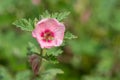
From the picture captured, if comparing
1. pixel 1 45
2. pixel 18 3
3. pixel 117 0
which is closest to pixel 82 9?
pixel 117 0

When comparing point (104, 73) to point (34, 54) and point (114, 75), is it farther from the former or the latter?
point (34, 54)

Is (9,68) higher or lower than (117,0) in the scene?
lower

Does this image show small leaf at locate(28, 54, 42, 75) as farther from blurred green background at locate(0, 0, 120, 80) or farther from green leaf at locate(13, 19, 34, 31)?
blurred green background at locate(0, 0, 120, 80)

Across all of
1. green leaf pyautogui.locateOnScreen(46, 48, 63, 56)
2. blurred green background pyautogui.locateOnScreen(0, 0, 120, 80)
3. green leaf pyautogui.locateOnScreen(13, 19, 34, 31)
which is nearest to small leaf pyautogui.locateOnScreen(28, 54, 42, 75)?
green leaf pyautogui.locateOnScreen(46, 48, 63, 56)

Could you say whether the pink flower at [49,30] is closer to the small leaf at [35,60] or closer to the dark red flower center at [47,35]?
the dark red flower center at [47,35]

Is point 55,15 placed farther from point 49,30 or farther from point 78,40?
point 78,40

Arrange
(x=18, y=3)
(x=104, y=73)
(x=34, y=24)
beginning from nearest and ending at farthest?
1. (x=34, y=24)
2. (x=104, y=73)
3. (x=18, y=3)

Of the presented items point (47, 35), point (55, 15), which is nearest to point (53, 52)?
point (47, 35)
